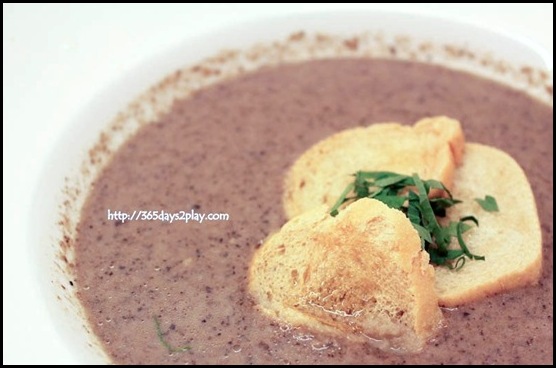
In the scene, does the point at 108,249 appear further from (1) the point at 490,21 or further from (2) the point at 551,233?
(1) the point at 490,21

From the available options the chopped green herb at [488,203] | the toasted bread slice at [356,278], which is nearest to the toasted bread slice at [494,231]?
the chopped green herb at [488,203]

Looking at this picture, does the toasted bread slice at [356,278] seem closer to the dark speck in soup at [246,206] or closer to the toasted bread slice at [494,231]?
the dark speck in soup at [246,206]

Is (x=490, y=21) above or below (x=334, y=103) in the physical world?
above

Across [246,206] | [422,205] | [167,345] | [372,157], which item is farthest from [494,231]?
[167,345]

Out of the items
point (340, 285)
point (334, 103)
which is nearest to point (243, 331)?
point (340, 285)

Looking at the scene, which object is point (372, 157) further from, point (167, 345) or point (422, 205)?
point (167, 345)

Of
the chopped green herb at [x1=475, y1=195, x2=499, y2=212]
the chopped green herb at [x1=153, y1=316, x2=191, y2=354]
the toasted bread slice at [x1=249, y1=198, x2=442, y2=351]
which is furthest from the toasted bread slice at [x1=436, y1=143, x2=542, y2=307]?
the chopped green herb at [x1=153, y1=316, x2=191, y2=354]
